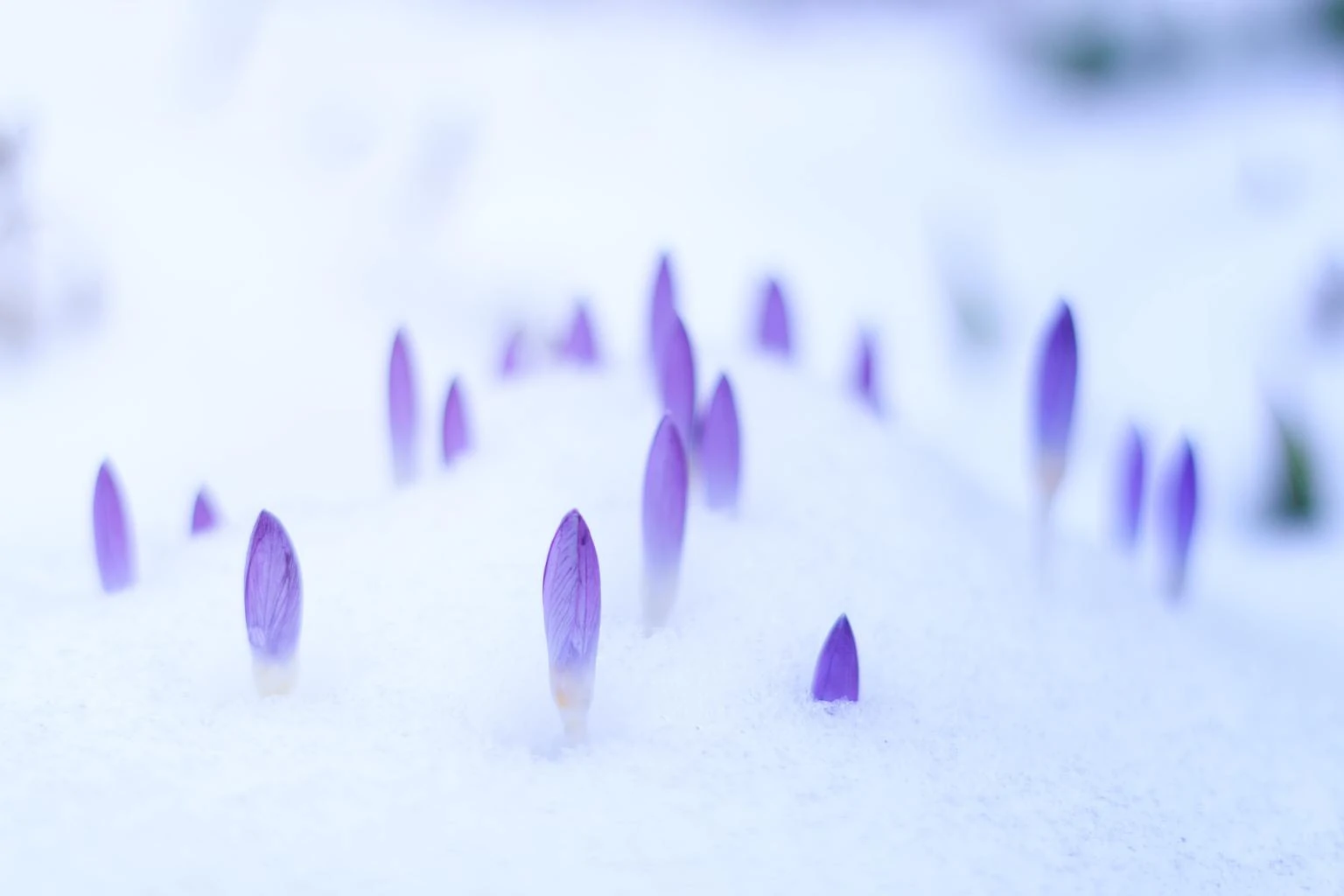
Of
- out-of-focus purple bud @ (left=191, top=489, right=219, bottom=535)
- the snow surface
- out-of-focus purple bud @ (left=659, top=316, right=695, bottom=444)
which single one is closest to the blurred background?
the snow surface

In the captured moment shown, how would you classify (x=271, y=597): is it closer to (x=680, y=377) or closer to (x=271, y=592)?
(x=271, y=592)

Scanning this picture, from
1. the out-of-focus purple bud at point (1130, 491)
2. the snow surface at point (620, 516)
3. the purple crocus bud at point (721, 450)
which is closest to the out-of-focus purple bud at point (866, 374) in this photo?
the snow surface at point (620, 516)

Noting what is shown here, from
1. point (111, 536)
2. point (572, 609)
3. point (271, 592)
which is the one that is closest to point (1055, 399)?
point (572, 609)

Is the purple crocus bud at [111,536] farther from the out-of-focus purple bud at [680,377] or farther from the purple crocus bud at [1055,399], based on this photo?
the purple crocus bud at [1055,399]

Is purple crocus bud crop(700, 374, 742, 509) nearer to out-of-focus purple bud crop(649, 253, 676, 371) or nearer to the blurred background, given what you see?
out-of-focus purple bud crop(649, 253, 676, 371)

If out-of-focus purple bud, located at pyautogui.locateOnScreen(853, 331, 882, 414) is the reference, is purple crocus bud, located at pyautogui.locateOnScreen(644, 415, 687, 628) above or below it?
below

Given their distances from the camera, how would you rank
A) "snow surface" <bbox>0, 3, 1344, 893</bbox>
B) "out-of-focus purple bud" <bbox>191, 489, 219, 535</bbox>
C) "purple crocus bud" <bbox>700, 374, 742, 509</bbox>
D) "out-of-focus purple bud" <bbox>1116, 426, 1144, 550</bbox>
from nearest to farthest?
"snow surface" <bbox>0, 3, 1344, 893</bbox> → "purple crocus bud" <bbox>700, 374, 742, 509</bbox> → "out-of-focus purple bud" <bbox>191, 489, 219, 535</bbox> → "out-of-focus purple bud" <bbox>1116, 426, 1144, 550</bbox>
